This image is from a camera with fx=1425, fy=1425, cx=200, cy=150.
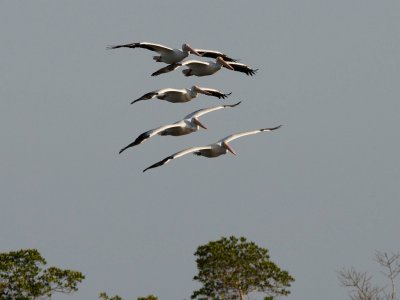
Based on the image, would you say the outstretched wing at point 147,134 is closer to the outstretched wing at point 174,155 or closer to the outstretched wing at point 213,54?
the outstretched wing at point 174,155

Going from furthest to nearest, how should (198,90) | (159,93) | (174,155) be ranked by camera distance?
1. (198,90)
2. (159,93)
3. (174,155)

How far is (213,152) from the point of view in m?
40.4

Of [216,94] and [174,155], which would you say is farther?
[216,94]

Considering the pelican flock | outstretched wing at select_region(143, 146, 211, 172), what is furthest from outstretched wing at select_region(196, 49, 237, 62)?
outstretched wing at select_region(143, 146, 211, 172)

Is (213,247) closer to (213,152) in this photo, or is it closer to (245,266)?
(245,266)

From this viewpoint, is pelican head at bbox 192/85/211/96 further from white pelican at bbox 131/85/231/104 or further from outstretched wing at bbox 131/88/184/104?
outstretched wing at bbox 131/88/184/104

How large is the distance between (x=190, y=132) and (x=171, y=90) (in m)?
1.33

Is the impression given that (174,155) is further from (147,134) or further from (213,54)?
(213,54)

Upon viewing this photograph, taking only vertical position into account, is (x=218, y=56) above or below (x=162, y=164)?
above

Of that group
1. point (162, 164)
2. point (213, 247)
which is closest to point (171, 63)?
point (162, 164)

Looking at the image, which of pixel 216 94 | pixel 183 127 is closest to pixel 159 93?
pixel 183 127

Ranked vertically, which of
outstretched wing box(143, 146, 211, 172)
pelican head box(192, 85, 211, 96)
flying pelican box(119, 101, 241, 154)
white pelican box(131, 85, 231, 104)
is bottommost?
outstretched wing box(143, 146, 211, 172)

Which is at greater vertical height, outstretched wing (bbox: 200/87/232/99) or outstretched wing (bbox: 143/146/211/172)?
outstretched wing (bbox: 200/87/232/99)

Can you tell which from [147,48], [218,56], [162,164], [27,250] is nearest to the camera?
[162,164]
